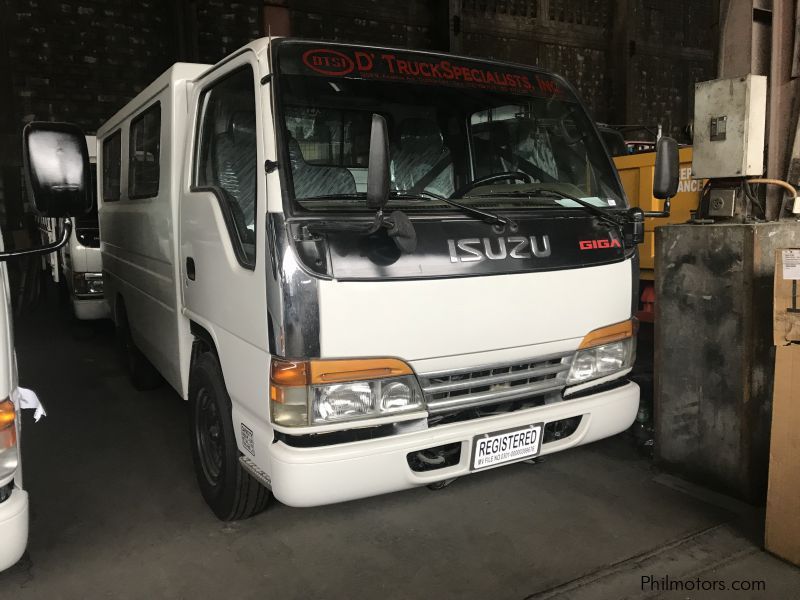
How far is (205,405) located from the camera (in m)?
3.27

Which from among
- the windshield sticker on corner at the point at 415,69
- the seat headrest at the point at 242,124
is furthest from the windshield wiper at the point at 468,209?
the seat headrest at the point at 242,124

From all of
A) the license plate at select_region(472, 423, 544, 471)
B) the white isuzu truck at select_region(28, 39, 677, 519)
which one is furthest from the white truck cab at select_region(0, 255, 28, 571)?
the license plate at select_region(472, 423, 544, 471)

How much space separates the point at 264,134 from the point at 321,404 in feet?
3.44

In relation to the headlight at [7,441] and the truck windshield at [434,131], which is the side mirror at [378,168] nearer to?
the truck windshield at [434,131]

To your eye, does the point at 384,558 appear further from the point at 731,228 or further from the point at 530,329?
the point at 731,228

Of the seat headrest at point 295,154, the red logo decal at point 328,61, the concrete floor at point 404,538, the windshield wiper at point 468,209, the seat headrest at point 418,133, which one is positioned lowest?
the concrete floor at point 404,538

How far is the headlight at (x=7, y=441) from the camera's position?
2.18 metres

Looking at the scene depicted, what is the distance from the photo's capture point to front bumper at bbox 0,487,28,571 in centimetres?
213

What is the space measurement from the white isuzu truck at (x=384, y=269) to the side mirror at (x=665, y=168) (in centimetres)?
1

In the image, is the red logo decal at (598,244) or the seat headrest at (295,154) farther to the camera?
the red logo decal at (598,244)

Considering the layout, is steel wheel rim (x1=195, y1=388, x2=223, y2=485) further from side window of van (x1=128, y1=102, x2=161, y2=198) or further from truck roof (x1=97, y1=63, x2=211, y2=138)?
truck roof (x1=97, y1=63, x2=211, y2=138)

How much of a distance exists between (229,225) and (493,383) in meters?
1.29

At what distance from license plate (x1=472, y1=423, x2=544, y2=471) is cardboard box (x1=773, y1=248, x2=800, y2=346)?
1037 mm

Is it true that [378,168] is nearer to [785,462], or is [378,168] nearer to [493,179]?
[493,179]
